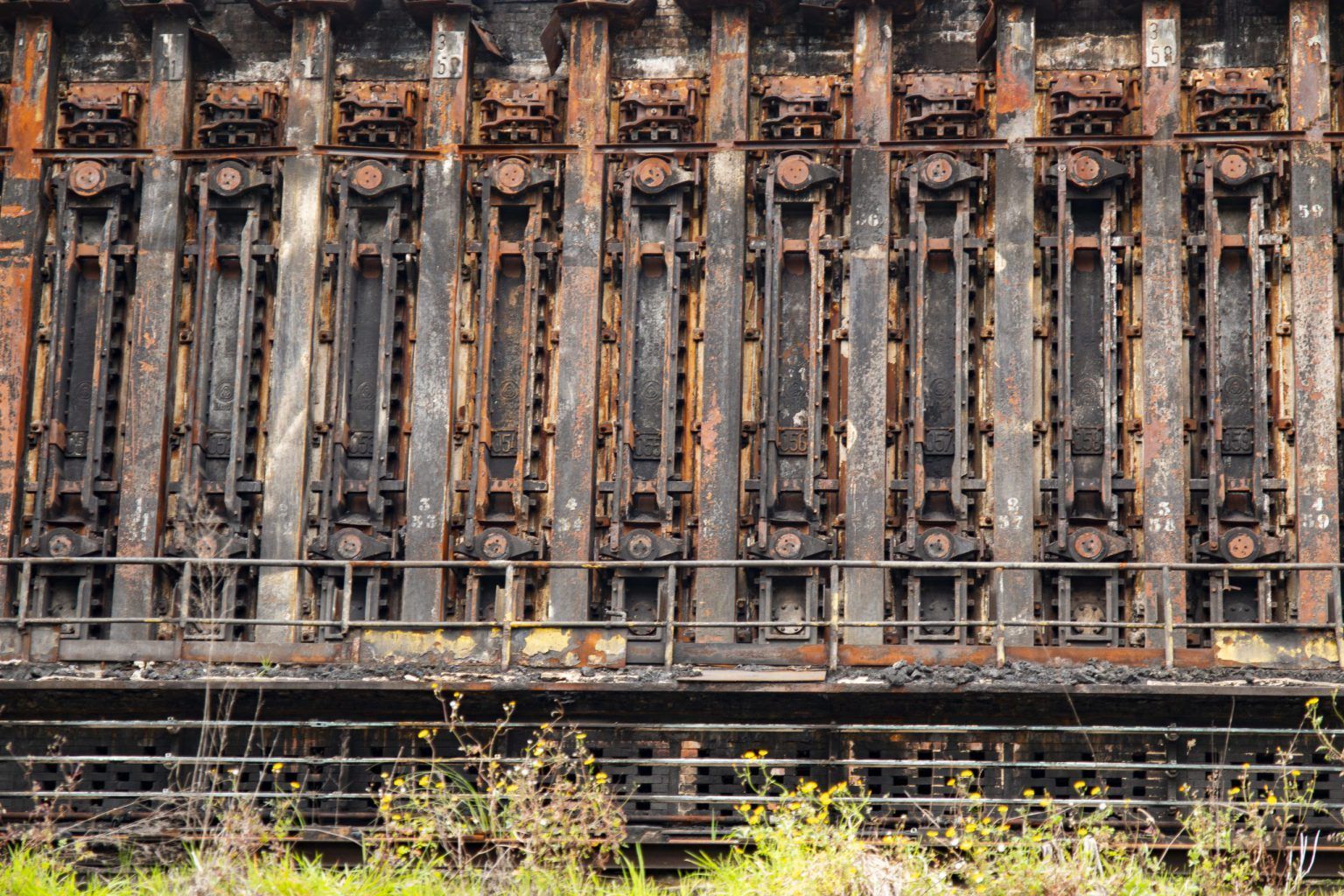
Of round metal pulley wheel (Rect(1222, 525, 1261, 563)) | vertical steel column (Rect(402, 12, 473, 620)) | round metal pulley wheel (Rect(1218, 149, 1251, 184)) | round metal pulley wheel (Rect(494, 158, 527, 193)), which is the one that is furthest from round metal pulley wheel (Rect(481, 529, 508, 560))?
round metal pulley wheel (Rect(1218, 149, 1251, 184))

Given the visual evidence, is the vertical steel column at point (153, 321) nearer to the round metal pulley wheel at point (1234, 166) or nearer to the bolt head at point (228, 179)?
the bolt head at point (228, 179)

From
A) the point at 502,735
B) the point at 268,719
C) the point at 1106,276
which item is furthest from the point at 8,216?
the point at 1106,276

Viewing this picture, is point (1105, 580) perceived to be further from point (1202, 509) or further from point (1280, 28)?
point (1280, 28)

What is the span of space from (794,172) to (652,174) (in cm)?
145

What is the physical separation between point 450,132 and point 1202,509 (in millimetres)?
8449

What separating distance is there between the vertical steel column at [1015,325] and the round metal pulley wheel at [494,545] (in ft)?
15.6

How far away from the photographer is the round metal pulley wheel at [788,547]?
2062 centimetres

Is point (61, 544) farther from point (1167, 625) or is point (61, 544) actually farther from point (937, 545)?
point (1167, 625)

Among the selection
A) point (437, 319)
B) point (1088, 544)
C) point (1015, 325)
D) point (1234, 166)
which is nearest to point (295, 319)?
point (437, 319)

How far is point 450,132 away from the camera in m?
21.8

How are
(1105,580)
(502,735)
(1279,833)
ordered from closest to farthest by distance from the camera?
(1279,833) → (502,735) → (1105,580)

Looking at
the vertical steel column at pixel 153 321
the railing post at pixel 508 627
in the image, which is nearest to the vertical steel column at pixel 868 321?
the railing post at pixel 508 627

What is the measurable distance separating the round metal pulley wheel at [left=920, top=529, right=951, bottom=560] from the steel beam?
415 mm

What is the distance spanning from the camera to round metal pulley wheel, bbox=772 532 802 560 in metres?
20.6
